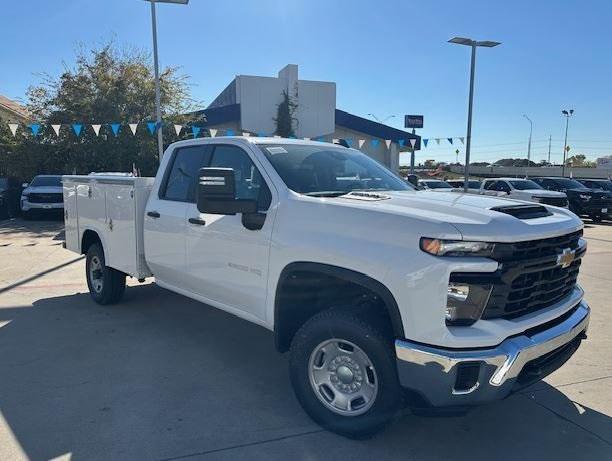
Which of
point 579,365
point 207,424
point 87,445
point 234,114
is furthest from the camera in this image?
point 234,114

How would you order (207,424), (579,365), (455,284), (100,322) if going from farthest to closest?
(100,322), (579,365), (207,424), (455,284)

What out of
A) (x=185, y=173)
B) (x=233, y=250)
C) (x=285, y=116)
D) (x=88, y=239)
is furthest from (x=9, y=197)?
(x=233, y=250)

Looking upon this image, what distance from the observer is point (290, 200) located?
3.58m

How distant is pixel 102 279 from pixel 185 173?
7.48 feet

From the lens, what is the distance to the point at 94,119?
21281 millimetres

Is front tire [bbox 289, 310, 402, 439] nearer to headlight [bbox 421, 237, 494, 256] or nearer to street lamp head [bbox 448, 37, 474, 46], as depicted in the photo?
headlight [bbox 421, 237, 494, 256]

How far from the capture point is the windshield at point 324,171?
12.6 feet

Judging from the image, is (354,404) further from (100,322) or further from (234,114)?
(234,114)

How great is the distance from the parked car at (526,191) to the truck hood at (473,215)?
46.0ft

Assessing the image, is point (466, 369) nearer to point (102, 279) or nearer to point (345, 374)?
point (345, 374)

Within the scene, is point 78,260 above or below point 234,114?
below

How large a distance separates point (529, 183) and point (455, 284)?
1835 centimetres

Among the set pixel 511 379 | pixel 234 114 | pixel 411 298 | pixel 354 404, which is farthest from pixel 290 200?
pixel 234 114

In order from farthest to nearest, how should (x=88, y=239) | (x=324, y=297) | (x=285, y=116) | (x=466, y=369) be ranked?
(x=285, y=116), (x=88, y=239), (x=324, y=297), (x=466, y=369)
